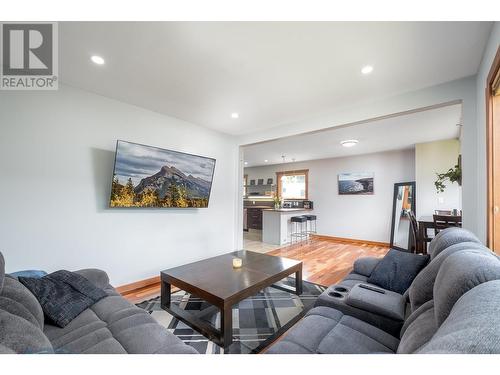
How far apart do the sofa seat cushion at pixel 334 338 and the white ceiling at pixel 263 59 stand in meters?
2.02

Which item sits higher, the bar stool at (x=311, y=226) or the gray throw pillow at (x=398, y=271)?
the gray throw pillow at (x=398, y=271)

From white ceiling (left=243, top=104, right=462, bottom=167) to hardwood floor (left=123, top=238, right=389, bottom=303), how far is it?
2271 mm

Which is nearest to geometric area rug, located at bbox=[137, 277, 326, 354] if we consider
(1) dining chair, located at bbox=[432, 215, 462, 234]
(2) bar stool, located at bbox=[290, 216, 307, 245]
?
(1) dining chair, located at bbox=[432, 215, 462, 234]

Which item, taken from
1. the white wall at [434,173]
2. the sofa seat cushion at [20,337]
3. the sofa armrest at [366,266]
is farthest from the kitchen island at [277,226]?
the sofa seat cushion at [20,337]

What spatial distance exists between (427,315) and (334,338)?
19.0 inches

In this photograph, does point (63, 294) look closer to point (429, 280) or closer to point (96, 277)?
point (96, 277)

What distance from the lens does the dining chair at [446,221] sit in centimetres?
327

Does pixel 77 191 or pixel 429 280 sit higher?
pixel 77 191

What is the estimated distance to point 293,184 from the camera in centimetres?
755

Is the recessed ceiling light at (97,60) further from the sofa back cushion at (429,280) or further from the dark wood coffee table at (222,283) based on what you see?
the sofa back cushion at (429,280)

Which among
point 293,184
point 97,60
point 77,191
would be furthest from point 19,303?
point 293,184

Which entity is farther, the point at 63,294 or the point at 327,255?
the point at 327,255
